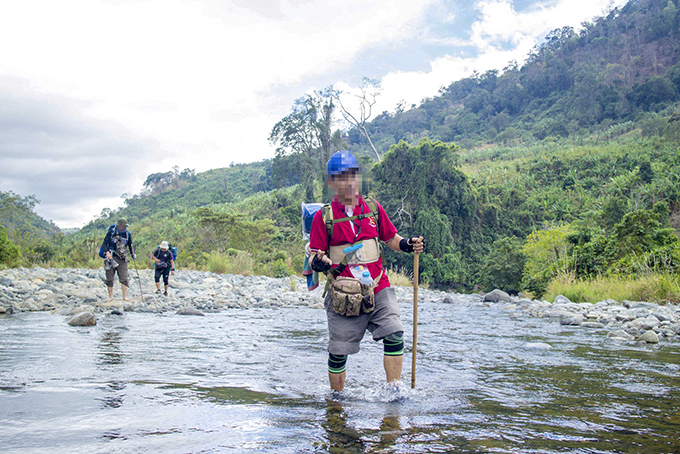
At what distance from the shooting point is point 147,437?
2205mm

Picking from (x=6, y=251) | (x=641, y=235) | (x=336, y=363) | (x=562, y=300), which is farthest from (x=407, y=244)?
(x=6, y=251)

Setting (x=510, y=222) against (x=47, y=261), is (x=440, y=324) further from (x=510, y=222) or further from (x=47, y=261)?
(x=510, y=222)

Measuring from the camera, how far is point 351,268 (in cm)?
318

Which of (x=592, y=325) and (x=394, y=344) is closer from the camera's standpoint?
(x=394, y=344)

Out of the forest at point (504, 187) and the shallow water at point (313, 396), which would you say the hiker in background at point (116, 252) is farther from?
the forest at point (504, 187)

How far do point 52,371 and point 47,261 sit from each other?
17.2 m

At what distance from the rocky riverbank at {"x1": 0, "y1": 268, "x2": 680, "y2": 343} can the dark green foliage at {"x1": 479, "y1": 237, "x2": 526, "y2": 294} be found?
493 cm

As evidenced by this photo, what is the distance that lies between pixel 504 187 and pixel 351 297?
37208 mm

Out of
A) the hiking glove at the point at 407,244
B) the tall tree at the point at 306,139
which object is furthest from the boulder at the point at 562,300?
the tall tree at the point at 306,139

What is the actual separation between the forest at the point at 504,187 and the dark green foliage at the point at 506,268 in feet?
0.21

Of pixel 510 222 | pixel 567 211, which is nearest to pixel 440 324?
pixel 510 222

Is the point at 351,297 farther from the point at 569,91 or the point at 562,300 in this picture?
the point at 569,91

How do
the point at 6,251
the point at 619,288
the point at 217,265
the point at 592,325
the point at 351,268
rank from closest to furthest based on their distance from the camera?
the point at 351,268 → the point at 592,325 → the point at 619,288 → the point at 6,251 → the point at 217,265

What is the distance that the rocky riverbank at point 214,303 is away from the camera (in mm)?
6656
